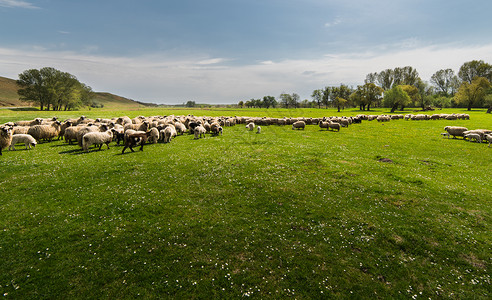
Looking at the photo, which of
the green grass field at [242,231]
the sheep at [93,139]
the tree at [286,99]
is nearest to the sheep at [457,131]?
the green grass field at [242,231]

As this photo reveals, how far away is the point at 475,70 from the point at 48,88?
772ft

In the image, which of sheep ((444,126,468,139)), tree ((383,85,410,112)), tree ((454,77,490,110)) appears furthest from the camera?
tree ((383,85,410,112))

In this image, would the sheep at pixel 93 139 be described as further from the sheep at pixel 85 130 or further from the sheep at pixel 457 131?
the sheep at pixel 457 131

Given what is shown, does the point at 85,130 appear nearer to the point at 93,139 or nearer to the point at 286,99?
the point at 93,139

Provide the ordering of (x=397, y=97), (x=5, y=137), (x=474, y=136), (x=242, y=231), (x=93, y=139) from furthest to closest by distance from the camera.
Answer: (x=397, y=97), (x=474, y=136), (x=93, y=139), (x=5, y=137), (x=242, y=231)

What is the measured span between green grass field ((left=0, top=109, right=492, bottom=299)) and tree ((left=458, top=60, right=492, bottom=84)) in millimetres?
155293

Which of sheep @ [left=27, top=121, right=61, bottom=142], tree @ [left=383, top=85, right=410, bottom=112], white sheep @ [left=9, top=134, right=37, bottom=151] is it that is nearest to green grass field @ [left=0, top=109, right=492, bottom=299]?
white sheep @ [left=9, top=134, right=37, bottom=151]

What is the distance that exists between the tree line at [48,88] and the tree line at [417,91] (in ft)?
463

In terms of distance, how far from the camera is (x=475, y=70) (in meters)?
118

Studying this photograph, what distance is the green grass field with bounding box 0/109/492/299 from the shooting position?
6398mm

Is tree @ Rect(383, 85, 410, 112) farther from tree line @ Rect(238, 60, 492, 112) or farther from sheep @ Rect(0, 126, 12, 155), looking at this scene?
sheep @ Rect(0, 126, 12, 155)

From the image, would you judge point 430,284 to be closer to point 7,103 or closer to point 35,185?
point 35,185

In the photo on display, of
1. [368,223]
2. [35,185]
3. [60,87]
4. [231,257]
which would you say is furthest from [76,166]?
[60,87]

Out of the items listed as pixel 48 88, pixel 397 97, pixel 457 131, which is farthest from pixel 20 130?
pixel 397 97
